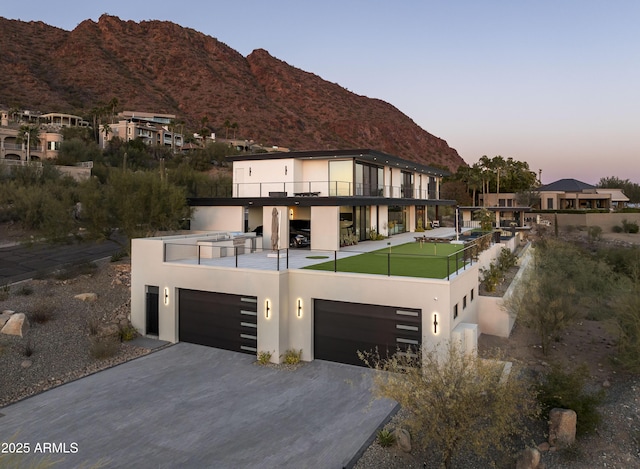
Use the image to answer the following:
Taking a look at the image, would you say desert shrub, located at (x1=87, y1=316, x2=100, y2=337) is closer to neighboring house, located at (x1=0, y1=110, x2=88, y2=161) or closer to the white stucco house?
the white stucco house

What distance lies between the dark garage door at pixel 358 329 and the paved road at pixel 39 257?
16.4 m

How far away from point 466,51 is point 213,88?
140999 millimetres

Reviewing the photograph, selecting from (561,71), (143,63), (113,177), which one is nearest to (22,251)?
(113,177)

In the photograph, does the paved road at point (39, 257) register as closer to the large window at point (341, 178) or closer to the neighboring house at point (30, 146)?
the large window at point (341, 178)

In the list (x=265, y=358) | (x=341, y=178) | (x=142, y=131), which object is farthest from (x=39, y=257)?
(x=142, y=131)

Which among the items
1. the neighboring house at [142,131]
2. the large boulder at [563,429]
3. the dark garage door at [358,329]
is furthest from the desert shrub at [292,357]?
the neighboring house at [142,131]

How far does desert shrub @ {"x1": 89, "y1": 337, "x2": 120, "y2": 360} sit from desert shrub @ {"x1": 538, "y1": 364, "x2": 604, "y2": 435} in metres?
12.0

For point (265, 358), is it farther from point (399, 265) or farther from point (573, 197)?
point (573, 197)

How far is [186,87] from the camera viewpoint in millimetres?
157875

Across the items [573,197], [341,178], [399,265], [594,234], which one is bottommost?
[594,234]

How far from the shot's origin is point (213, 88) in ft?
526

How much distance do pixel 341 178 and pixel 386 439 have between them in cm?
1690

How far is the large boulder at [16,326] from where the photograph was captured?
13.6m

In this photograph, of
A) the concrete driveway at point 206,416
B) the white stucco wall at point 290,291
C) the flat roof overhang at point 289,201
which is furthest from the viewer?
the flat roof overhang at point 289,201
